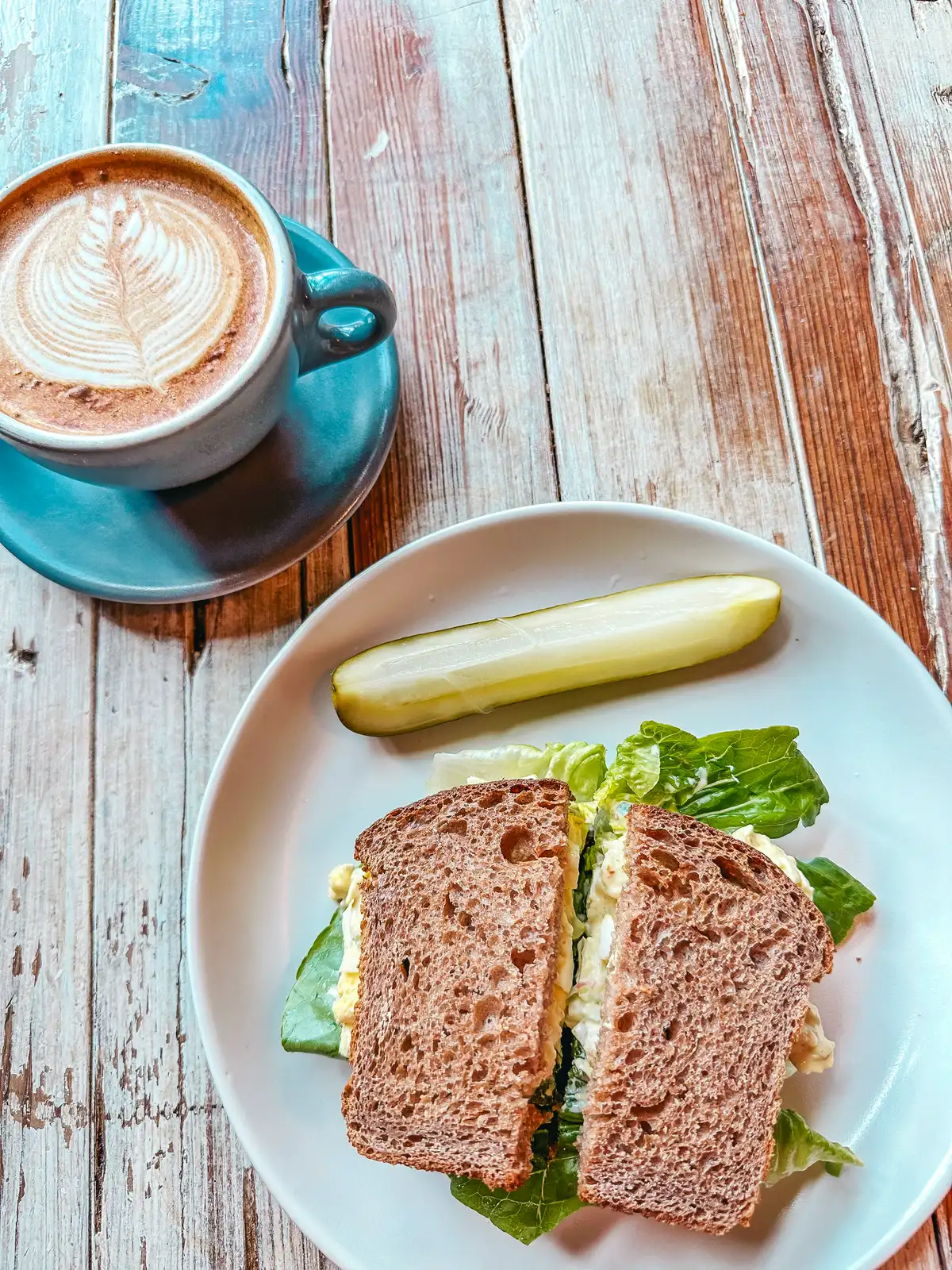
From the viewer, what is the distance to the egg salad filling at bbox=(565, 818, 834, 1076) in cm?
141

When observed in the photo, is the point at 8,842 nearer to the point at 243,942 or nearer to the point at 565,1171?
the point at 243,942

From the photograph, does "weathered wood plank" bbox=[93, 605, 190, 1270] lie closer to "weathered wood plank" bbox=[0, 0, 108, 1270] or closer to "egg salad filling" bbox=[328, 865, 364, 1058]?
"weathered wood plank" bbox=[0, 0, 108, 1270]

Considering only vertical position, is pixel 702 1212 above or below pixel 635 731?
below

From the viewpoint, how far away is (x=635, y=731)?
1.64m

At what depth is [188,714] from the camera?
1.71 m

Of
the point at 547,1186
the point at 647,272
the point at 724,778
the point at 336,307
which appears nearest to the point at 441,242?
the point at 647,272

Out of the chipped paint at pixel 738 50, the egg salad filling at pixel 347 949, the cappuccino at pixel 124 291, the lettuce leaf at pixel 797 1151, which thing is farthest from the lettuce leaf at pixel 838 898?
the chipped paint at pixel 738 50

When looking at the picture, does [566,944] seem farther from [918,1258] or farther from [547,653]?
[918,1258]

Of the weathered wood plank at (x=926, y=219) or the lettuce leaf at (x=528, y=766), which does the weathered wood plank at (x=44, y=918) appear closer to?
the lettuce leaf at (x=528, y=766)

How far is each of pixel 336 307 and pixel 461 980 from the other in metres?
0.98

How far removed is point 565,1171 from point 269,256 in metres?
1.37

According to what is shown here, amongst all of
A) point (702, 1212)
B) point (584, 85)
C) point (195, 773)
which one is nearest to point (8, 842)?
point (195, 773)

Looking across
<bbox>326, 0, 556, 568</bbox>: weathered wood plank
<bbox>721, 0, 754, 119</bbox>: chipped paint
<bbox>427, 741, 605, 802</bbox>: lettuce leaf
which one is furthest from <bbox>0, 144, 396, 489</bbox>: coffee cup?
<bbox>721, 0, 754, 119</bbox>: chipped paint

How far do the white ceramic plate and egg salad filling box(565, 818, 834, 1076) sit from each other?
105 millimetres
